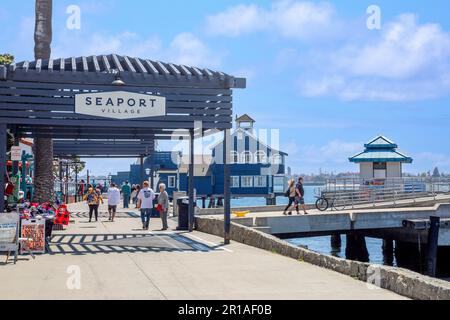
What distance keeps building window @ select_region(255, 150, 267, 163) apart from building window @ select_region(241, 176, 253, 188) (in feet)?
5.63

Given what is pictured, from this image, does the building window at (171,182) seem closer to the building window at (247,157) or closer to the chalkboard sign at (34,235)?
the building window at (247,157)

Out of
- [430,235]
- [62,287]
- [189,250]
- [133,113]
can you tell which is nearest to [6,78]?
[133,113]

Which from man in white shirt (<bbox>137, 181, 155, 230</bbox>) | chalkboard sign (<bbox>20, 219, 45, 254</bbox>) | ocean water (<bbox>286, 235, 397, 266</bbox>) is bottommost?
ocean water (<bbox>286, 235, 397, 266</bbox>)

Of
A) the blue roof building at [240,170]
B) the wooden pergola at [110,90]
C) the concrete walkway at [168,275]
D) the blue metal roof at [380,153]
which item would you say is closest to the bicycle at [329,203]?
the blue metal roof at [380,153]

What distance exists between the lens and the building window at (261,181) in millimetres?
57375

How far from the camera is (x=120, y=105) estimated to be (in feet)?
52.7

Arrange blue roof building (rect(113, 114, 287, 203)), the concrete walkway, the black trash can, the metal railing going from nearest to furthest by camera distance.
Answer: the concrete walkway
the black trash can
the metal railing
blue roof building (rect(113, 114, 287, 203))

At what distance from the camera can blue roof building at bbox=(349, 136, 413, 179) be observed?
124ft

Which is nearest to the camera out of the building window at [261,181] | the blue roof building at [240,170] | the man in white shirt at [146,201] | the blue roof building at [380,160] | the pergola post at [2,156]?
the pergola post at [2,156]

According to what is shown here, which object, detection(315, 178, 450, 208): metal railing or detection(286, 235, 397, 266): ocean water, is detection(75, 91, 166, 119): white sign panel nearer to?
detection(286, 235, 397, 266): ocean water

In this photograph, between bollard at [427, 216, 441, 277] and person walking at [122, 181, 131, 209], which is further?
person walking at [122, 181, 131, 209]

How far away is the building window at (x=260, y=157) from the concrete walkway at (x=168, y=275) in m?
41.3

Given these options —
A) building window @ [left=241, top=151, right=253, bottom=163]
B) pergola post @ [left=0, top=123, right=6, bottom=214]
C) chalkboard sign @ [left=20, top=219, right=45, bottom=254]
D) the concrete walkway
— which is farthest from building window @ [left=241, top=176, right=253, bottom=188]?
chalkboard sign @ [left=20, top=219, right=45, bottom=254]

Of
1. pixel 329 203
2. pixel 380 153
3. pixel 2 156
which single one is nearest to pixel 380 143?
pixel 380 153
